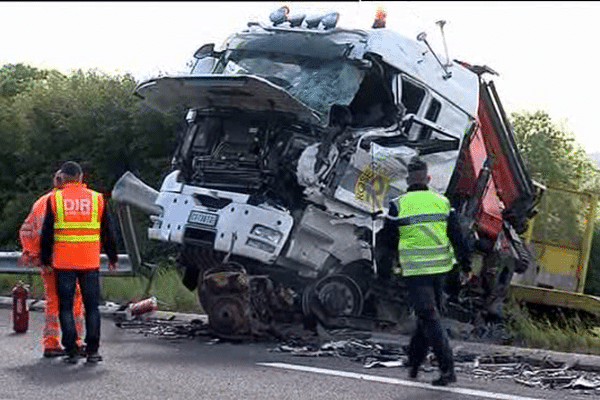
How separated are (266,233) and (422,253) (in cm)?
245

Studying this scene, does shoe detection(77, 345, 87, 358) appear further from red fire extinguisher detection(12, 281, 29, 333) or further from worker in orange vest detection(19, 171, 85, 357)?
red fire extinguisher detection(12, 281, 29, 333)

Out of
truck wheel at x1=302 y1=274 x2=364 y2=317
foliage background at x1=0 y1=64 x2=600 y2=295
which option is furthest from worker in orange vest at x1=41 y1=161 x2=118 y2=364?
foliage background at x1=0 y1=64 x2=600 y2=295

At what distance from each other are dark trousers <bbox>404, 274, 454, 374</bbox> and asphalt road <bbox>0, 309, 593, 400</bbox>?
18cm

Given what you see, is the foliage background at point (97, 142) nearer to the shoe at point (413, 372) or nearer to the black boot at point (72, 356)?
the black boot at point (72, 356)

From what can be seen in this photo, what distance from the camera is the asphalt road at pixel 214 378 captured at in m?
7.66

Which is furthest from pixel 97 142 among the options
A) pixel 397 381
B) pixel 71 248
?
pixel 397 381

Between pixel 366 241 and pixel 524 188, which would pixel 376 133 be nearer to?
pixel 366 241

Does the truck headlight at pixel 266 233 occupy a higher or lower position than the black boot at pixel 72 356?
higher

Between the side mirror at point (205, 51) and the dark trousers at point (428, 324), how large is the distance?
4.45 m

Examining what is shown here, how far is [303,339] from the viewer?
10266 mm

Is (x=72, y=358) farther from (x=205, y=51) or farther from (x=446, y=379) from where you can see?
(x=205, y=51)

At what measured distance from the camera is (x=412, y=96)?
1146 cm

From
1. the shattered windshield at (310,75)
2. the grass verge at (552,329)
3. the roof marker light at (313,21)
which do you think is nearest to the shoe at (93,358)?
the shattered windshield at (310,75)

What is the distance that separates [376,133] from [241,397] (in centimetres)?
400
